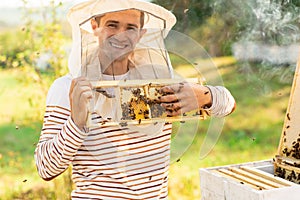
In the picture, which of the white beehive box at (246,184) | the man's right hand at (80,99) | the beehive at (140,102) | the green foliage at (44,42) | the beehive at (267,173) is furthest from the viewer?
the green foliage at (44,42)

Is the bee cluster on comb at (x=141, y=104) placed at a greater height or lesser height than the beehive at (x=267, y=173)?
greater

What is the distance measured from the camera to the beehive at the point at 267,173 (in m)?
1.96

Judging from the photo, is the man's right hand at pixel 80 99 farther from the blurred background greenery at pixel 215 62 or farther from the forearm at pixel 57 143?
the blurred background greenery at pixel 215 62

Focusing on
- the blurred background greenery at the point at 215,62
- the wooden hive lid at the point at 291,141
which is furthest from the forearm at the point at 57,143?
the blurred background greenery at the point at 215,62

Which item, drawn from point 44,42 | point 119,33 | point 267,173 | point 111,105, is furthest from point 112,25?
point 44,42

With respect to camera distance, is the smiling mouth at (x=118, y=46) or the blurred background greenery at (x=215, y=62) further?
the blurred background greenery at (x=215, y=62)

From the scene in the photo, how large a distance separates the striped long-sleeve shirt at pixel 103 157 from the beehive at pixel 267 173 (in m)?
0.29

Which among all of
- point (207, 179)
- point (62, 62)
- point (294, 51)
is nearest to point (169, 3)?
point (62, 62)

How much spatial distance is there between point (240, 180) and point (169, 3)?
213 cm

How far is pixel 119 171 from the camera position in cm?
178

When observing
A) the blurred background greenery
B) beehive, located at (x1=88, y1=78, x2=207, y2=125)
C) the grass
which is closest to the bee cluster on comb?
beehive, located at (x1=88, y1=78, x2=207, y2=125)

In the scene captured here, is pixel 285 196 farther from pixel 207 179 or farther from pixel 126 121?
pixel 126 121

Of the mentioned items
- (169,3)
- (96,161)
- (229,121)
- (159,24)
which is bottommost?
(229,121)

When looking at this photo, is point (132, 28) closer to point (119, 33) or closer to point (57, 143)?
point (119, 33)
